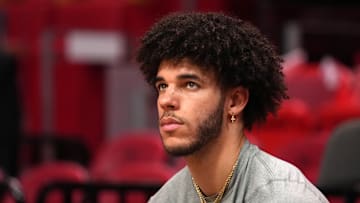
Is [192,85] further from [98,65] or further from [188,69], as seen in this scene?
[98,65]

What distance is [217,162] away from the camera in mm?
2564

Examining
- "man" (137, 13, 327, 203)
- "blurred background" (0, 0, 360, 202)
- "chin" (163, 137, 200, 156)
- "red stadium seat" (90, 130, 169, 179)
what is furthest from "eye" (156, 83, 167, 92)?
"blurred background" (0, 0, 360, 202)

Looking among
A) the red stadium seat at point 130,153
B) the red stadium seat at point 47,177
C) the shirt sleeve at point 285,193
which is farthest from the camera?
the red stadium seat at point 130,153

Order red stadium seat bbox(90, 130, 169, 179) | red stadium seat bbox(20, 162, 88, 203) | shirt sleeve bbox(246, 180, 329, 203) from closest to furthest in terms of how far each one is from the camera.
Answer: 1. shirt sleeve bbox(246, 180, 329, 203)
2. red stadium seat bbox(20, 162, 88, 203)
3. red stadium seat bbox(90, 130, 169, 179)

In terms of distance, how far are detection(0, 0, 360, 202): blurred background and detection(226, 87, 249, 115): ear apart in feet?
16.1

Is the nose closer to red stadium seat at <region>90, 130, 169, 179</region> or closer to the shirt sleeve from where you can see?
the shirt sleeve

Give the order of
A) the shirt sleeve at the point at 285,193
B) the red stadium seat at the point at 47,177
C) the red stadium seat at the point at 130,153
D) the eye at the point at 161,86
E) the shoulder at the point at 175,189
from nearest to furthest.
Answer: the shirt sleeve at the point at 285,193
the eye at the point at 161,86
the shoulder at the point at 175,189
the red stadium seat at the point at 47,177
the red stadium seat at the point at 130,153

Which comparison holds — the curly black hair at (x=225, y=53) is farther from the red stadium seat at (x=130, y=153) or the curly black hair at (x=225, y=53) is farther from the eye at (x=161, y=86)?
the red stadium seat at (x=130, y=153)

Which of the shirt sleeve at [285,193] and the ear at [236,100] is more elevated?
the ear at [236,100]

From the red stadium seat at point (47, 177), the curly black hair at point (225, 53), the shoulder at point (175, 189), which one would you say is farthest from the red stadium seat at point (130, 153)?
the curly black hair at point (225, 53)

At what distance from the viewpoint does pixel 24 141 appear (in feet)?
30.5

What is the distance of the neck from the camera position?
2.55 metres

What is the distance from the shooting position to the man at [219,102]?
248 cm

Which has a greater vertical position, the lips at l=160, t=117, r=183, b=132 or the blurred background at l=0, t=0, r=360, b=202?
the blurred background at l=0, t=0, r=360, b=202
